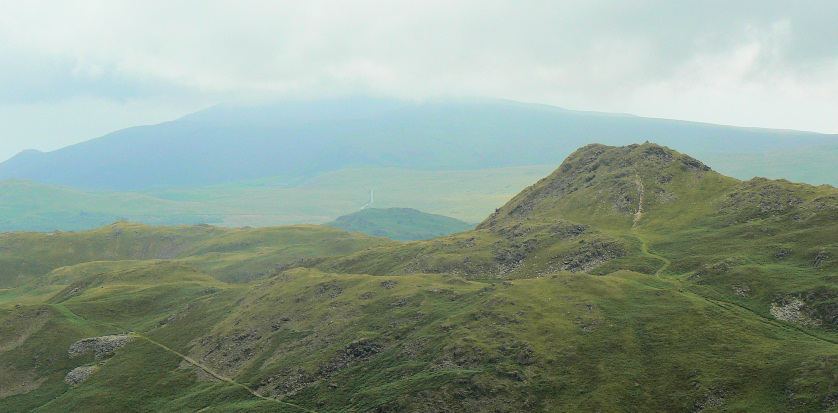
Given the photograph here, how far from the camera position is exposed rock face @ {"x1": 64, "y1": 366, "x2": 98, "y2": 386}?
142 meters

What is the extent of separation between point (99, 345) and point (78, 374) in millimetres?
14412

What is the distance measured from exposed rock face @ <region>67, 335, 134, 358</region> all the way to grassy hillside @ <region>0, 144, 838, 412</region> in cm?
48

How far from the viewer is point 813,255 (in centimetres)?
12225

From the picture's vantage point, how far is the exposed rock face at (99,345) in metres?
155

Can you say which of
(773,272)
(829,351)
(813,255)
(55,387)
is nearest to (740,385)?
(829,351)

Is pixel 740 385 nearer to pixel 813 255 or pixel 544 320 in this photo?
pixel 544 320

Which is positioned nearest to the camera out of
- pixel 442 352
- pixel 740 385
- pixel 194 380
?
pixel 740 385

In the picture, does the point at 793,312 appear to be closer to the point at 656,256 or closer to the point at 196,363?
the point at 656,256

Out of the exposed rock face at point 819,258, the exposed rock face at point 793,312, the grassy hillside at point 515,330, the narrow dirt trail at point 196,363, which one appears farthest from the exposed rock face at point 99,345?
the exposed rock face at point 819,258

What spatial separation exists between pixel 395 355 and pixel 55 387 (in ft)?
319

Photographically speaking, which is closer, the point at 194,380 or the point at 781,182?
the point at 194,380

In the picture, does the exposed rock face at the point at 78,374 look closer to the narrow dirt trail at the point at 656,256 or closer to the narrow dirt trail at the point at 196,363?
the narrow dirt trail at the point at 196,363

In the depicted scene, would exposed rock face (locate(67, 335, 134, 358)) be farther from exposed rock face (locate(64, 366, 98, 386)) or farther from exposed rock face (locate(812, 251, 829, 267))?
exposed rock face (locate(812, 251, 829, 267))

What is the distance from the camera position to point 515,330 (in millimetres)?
113625
